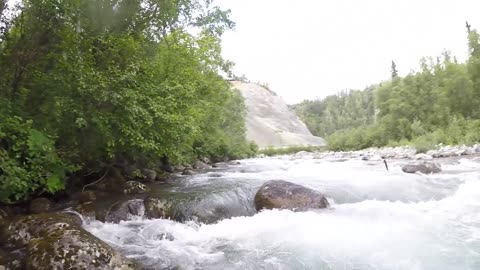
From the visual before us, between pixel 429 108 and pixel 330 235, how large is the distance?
3187 cm

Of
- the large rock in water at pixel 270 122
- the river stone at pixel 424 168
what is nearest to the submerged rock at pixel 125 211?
the river stone at pixel 424 168

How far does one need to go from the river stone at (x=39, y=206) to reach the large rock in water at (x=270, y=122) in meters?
58.9

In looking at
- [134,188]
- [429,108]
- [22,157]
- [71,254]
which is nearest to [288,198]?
[134,188]

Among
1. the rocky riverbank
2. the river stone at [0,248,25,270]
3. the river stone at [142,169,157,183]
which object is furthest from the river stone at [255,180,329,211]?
the river stone at [142,169,157,183]

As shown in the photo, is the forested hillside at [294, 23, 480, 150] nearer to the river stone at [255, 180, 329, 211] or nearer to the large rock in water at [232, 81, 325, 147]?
the river stone at [255, 180, 329, 211]

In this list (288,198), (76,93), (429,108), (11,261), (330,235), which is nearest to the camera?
(11,261)

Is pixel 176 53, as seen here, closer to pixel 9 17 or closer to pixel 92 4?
pixel 92 4

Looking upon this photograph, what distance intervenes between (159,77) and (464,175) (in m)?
10.1

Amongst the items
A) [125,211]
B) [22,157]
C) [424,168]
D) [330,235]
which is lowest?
[330,235]

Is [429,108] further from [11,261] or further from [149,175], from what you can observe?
[11,261]

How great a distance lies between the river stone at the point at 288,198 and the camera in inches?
318

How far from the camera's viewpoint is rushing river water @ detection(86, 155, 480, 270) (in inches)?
200

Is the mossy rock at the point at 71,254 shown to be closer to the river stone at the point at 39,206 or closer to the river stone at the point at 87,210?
the river stone at the point at 87,210

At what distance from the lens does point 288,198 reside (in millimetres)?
8211
